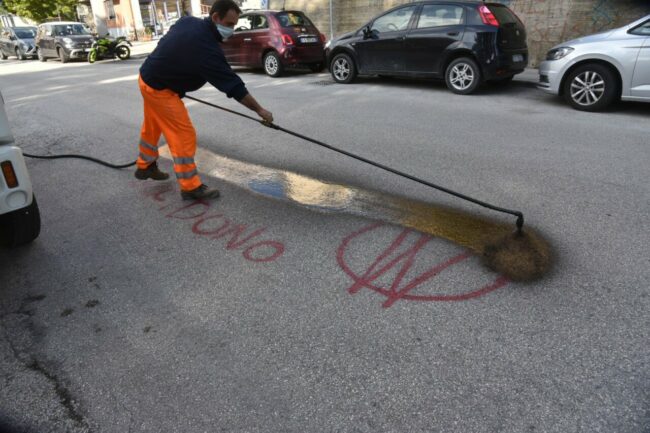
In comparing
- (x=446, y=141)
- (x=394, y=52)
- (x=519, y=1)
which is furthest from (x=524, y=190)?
(x=519, y=1)

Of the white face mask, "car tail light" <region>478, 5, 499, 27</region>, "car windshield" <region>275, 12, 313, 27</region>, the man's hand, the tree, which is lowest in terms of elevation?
the man's hand

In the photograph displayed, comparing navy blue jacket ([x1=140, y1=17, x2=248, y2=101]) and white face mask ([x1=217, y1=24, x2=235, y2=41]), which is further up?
white face mask ([x1=217, y1=24, x2=235, y2=41])

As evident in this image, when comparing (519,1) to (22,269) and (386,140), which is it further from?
(22,269)

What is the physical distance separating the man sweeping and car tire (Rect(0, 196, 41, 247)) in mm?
1212

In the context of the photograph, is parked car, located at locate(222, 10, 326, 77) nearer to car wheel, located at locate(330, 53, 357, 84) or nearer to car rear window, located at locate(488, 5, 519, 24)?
car wheel, located at locate(330, 53, 357, 84)

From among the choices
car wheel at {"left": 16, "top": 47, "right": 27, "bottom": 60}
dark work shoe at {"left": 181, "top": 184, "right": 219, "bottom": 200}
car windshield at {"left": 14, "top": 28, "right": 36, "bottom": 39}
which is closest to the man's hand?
dark work shoe at {"left": 181, "top": 184, "right": 219, "bottom": 200}

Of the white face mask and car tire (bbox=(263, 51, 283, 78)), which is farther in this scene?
car tire (bbox=(263, 51, 283, 78))

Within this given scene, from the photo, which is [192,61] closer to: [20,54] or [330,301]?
[330,301]

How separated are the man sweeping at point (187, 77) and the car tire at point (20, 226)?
3.98 ft

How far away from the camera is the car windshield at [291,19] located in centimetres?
1180

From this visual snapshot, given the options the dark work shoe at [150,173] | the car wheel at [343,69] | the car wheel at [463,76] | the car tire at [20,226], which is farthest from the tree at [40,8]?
the car tire at [20,226]

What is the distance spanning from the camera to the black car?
8117mm

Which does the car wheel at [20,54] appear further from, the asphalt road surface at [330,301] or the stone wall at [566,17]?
the stone wall at [566,17]

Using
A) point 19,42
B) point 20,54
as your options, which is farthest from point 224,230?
point 20,54
